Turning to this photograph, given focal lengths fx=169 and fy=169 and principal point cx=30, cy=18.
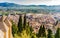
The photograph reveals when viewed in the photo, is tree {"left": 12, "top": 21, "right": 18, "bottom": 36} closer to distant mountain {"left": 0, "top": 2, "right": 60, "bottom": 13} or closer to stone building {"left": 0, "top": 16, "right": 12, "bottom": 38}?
stone building {"left": 0, "top": 16, "right": 12, "bottom": 38}

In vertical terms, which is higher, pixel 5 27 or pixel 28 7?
pixel 28 7

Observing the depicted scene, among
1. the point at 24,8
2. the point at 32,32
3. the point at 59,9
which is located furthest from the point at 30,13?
the point at 59,9

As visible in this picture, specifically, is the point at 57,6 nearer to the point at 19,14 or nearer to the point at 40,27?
the point at 40,27

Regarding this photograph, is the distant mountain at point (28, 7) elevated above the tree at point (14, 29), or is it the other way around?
the distant mountain at point (28, 7)

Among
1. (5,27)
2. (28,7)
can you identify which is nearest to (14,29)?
(5,27)

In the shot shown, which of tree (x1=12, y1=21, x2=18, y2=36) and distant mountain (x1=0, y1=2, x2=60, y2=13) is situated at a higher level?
distant mountain (x1=0, y1=2, x2=60, y2=13)

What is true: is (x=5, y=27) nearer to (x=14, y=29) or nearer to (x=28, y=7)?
(x=14, y=29)

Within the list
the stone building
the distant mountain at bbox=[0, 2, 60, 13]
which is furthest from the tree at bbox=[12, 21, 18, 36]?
the distant mountain at bbox=[0, 2, 60, 13]

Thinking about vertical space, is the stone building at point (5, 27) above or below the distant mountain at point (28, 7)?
below

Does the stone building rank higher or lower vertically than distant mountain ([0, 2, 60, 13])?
lower

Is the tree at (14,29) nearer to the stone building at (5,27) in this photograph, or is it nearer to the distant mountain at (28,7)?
the stone building at (5,27)

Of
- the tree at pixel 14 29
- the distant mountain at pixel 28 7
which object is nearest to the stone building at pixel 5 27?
the tree at pixel 14 29
